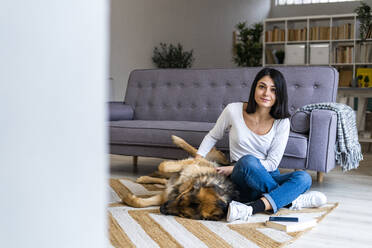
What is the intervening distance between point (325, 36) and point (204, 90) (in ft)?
15.0

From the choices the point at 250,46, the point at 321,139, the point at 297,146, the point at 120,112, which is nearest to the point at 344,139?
the point at 321,139

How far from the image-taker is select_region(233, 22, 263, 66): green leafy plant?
842 cm

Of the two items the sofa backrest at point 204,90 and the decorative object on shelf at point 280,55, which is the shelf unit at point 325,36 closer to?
the decorative object on shelf at point 280,55

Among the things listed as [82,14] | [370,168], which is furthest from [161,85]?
[82,14]

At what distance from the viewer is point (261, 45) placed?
838 centimetres

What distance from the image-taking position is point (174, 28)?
821 cm

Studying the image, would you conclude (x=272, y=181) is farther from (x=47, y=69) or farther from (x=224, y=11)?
(x=224, y=11)

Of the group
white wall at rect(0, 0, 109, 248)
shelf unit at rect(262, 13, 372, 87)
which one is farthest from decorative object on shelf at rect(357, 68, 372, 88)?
white wall at rect(0, 0, 109, 248)

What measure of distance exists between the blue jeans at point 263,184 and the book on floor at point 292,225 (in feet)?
0.78

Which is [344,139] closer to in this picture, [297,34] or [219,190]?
[219,190]

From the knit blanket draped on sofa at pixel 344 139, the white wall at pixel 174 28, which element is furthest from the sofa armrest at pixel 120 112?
the white wall at pixel 174 28

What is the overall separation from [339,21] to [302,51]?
1.16 metres

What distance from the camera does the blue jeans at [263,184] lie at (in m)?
2.36

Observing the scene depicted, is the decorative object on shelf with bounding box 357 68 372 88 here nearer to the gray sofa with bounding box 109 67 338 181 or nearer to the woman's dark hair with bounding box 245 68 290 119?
the gray sofa with bounding box 109 67 338 181
